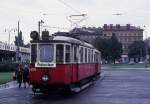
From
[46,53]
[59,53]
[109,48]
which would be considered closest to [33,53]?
[46,53]

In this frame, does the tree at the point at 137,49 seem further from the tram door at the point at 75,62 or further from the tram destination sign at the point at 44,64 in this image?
the tram destination sign at the point at 44,64

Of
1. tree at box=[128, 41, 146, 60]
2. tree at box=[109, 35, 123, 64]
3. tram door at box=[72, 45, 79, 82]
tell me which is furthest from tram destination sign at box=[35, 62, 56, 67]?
tree at box=[128, 41, 146, 60]

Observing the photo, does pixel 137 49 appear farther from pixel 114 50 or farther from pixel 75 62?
pixel 75 62

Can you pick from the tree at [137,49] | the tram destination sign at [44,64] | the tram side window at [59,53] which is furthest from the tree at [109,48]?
the tram destination sign at [44,64]

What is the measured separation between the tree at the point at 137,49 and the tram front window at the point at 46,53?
155902 mm

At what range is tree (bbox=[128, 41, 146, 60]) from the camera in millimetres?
178500

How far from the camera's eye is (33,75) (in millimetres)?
23125

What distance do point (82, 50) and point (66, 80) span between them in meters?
5.11

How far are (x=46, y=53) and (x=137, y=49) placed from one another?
157920 millimetres

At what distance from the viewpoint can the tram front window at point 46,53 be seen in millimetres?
22984

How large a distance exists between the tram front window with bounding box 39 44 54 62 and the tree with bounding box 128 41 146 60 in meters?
156

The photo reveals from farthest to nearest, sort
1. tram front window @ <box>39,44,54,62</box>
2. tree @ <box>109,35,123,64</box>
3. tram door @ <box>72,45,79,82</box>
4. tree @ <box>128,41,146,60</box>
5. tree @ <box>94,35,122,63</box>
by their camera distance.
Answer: tree @ <box>128,41,146,60</box> → tree @ <box>109,35,123,64</box> → tree @ <box>94,35,122,63</box> → tram door @ <box>72,45,79,82</box> → tram front window @ <box>39,44,54,62</box>

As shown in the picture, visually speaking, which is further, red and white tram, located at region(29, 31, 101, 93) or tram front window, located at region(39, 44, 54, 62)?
tram front window, located at region(39, 44, 54, 62)

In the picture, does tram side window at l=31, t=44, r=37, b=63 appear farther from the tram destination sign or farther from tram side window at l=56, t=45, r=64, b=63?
tram side window at l=56, t=45, r=64, b=63
